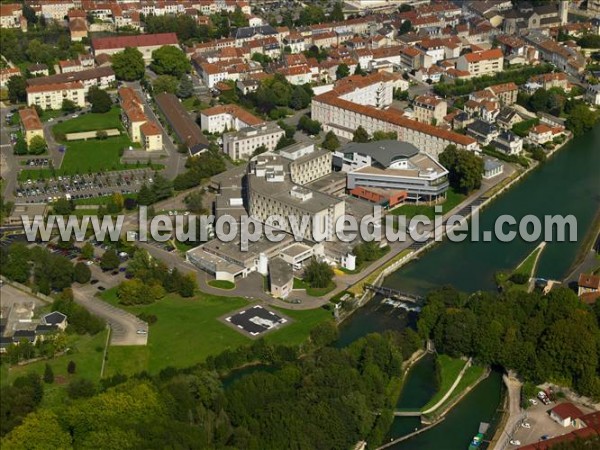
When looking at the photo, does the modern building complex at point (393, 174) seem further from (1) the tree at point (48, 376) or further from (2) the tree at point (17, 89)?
(2) the tree at point (17, 89)

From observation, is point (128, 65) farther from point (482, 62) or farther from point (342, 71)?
point (482, 62)

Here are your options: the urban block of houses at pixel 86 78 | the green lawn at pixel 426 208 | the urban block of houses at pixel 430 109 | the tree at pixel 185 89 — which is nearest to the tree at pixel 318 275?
the green lawn at pixel 426 208

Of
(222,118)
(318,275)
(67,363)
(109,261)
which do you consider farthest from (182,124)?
(67,363)

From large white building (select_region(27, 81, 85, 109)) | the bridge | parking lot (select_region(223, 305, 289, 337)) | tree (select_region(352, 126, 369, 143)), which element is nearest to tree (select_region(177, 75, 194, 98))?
large white building (select_region(27, 81, 85, 109))

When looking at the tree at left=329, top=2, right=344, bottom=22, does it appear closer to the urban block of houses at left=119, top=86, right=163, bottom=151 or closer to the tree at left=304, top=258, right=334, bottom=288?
the urban block of houses at left=119, top=86, right=163, bottom=151

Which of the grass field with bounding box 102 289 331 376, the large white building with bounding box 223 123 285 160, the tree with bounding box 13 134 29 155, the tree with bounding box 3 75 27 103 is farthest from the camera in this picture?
the tree with bounding box 3 75 27 103

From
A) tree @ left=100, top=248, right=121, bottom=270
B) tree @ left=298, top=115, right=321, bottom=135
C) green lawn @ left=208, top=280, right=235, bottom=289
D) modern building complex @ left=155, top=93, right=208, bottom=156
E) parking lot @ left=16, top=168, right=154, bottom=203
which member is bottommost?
green lawn @ left=208, top=280, right=235, bottom=289

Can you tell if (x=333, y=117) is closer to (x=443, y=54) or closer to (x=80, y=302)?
(x=443, y=54)
